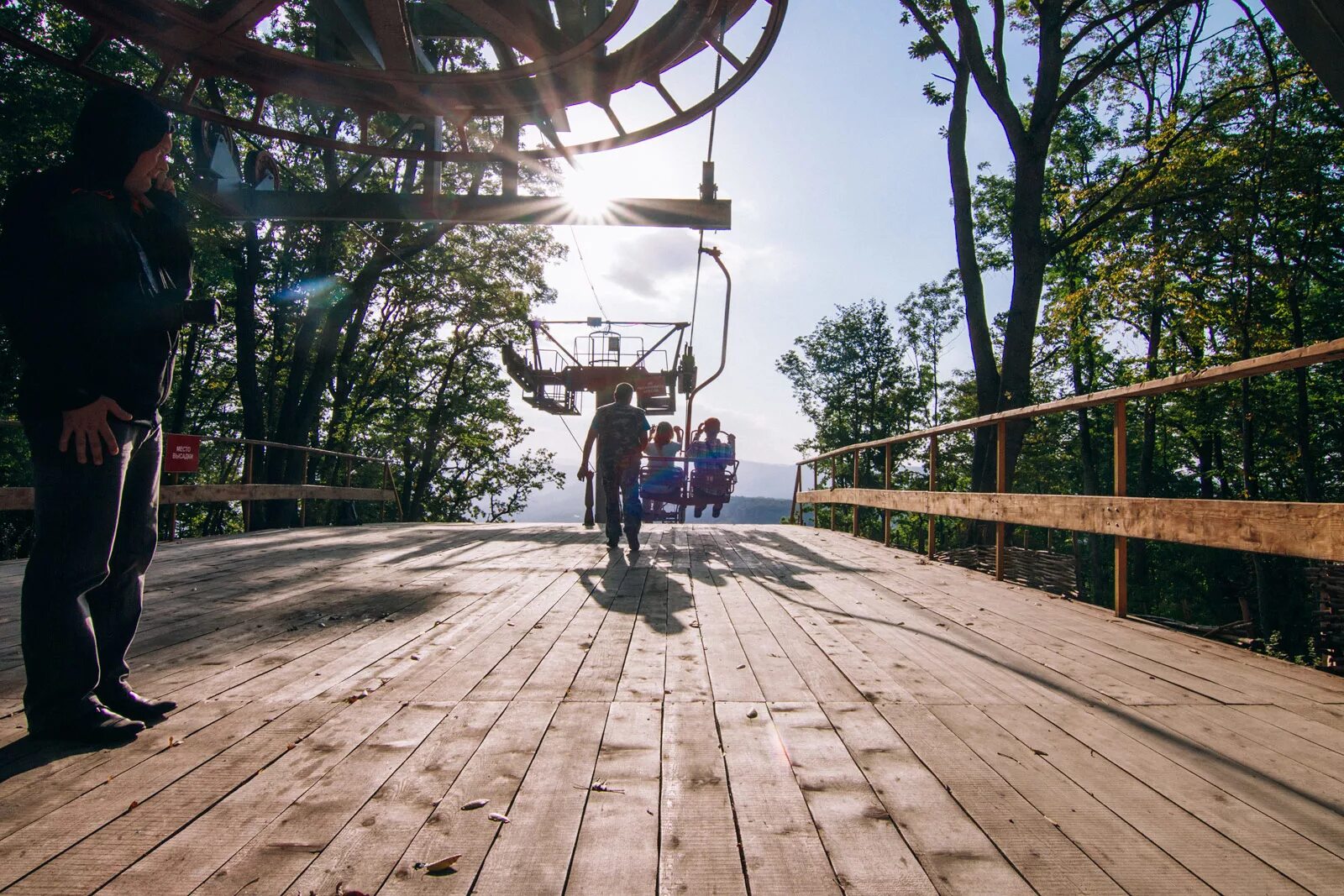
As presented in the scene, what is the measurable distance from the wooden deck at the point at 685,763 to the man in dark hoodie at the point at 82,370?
0.23 m

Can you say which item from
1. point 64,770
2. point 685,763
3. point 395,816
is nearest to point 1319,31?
point 685,763

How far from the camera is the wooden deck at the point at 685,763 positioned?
1.46m

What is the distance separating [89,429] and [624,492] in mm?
6097

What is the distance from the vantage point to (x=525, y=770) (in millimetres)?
1923

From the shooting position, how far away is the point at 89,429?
2.04 metres

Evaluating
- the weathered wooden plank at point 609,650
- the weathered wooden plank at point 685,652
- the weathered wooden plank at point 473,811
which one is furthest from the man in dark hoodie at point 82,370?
the weathered wooden plank at point 685,652

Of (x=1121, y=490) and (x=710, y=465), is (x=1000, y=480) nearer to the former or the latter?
(x=1121, y=490)

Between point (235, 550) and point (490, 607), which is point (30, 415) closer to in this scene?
point (490, 607)

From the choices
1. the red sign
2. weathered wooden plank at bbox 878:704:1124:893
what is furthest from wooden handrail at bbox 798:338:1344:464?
the red sign

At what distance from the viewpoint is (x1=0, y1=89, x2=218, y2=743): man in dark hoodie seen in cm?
202

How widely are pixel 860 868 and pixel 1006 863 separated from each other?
30 cm

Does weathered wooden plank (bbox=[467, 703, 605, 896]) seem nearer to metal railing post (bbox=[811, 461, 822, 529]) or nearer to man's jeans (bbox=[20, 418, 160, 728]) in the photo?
man's jeans (bbox=[20, 418, 160, 728])

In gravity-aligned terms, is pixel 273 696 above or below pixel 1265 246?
below

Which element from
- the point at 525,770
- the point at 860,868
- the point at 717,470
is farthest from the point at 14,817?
the point at 717,470
